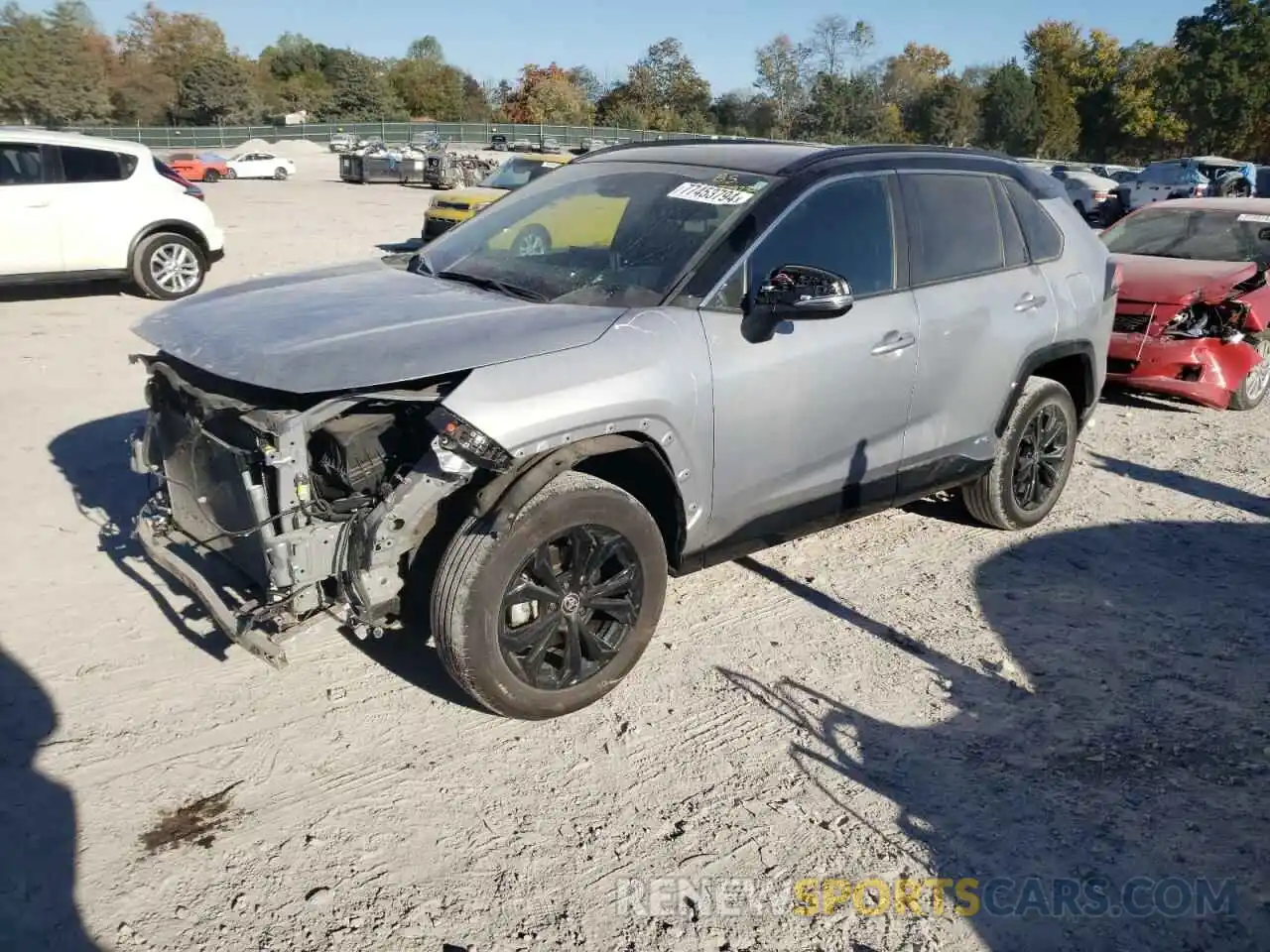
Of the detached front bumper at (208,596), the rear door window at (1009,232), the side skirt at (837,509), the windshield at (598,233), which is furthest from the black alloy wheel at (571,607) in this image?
the rear door window at (1009,232)

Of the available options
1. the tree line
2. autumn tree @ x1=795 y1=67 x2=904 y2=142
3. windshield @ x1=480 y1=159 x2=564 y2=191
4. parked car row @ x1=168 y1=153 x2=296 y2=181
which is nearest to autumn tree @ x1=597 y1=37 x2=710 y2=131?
the tree line

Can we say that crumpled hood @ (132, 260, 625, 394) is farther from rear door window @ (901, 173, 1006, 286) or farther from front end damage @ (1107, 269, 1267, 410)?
front end damage @ (1107, 269, 1267, 410)

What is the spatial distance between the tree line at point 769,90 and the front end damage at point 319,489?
53.2 m

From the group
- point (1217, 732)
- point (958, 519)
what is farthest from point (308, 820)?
point (958, 519)

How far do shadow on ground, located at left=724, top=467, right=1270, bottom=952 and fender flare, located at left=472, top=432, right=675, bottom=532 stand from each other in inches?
47.0

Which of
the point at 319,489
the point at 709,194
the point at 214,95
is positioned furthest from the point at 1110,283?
the point at 214,95

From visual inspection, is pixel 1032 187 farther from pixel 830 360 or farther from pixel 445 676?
pixel 445 676

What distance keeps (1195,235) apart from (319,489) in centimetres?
879

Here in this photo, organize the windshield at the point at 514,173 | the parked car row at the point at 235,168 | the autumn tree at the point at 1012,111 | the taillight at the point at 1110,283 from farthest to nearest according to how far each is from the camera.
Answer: the autumn tree at the point at 1012,111, the parked car row at the point at 235,168, the windshield at the point at 514,173, the taillight at the point at 1110,283

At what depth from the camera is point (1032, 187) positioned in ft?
17.7

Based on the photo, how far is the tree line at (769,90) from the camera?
56875mm

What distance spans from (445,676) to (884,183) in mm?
2830

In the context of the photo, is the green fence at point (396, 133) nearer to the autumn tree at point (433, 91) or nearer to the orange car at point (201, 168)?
the orange car at point (201, 168)

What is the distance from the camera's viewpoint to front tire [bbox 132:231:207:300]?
1085 cm
